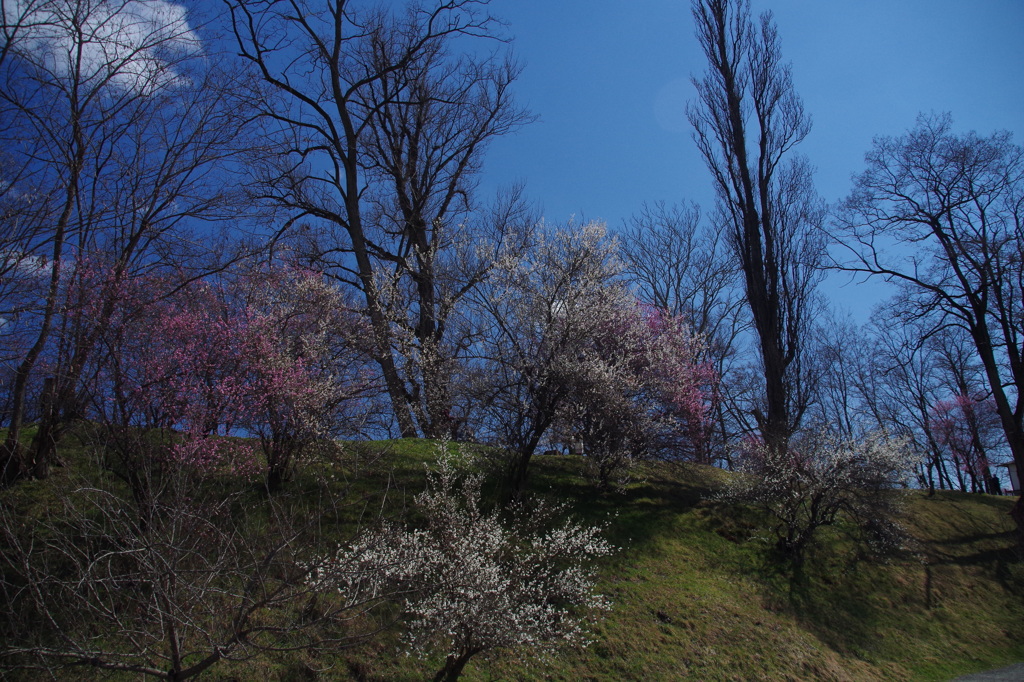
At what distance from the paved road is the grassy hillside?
19 cm

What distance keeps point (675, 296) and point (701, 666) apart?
57.0ft

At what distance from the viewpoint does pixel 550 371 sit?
8469mm

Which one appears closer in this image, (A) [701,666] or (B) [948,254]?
(A) [701,666]

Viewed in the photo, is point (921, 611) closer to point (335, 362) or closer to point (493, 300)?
point (493, 300)

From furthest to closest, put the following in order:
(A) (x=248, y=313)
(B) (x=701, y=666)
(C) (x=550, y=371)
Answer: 1. (C) (x=550, y=371)
2. (A) (x=248, y=313)
3. (B) (x=701, y=666)

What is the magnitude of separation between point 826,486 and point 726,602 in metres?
2.70

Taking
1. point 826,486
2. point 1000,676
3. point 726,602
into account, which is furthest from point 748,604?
point 1000,676

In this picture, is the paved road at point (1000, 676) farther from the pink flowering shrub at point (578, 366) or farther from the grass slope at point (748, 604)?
the pink flowering shrub at point (578, 366)

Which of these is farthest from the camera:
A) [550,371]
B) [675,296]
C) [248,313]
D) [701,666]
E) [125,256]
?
[675,296]

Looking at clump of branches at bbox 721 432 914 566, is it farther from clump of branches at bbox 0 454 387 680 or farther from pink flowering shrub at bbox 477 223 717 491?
clump of branches at bbox 0 454 387 680

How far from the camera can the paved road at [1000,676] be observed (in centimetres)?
716

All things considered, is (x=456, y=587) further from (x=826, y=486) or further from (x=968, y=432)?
(x=968, y=432)

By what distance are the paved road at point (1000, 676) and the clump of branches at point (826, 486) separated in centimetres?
217

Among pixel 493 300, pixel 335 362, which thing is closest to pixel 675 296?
pixel 493 300
